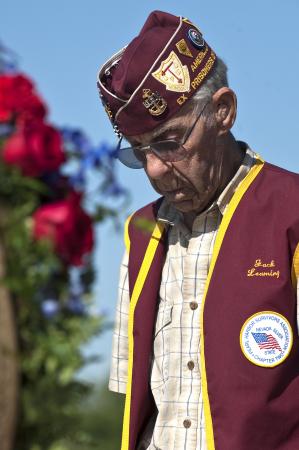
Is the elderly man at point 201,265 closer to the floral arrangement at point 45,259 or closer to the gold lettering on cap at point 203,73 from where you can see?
the gold lettering on cap at point 203,73

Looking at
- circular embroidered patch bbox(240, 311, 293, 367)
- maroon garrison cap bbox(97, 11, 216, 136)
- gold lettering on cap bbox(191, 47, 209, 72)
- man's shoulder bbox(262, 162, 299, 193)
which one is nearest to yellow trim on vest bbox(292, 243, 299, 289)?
circular embroidered patch bbox(240, 311, 293, 367)

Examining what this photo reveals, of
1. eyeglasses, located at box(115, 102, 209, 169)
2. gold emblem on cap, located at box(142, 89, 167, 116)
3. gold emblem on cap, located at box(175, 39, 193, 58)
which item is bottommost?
eyeglasses, located at box(115, 102, 209, 169)

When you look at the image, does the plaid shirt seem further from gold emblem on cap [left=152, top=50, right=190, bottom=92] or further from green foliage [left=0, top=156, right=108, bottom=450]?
green foliage [left=0, top=156, right=108, bottom=450]

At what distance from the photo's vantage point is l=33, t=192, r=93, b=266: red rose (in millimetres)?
1977

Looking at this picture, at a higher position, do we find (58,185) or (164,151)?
(164,151)

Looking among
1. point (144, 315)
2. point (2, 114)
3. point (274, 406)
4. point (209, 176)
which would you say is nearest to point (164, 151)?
point (209, 176)

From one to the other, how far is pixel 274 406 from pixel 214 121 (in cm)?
90

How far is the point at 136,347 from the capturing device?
145 inches

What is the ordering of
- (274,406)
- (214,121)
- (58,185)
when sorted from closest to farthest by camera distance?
(58,185) → (274,406) → (214,121)

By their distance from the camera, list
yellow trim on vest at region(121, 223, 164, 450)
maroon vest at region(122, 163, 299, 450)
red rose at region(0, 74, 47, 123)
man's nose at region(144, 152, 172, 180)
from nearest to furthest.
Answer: red rose at region(0, 74, 47, 123) < maroon vest at region(122, 163, 299, 450) < man's nose at region(144, 152, 172, 180) < yellow trim on vest at region(121, 223, 164, 450)

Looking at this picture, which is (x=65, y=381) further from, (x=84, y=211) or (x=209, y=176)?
(x=209, y=176)

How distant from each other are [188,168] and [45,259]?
1.60 metres

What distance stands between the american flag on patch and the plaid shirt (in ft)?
0.65

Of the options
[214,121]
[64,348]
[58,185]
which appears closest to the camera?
[64,348]
